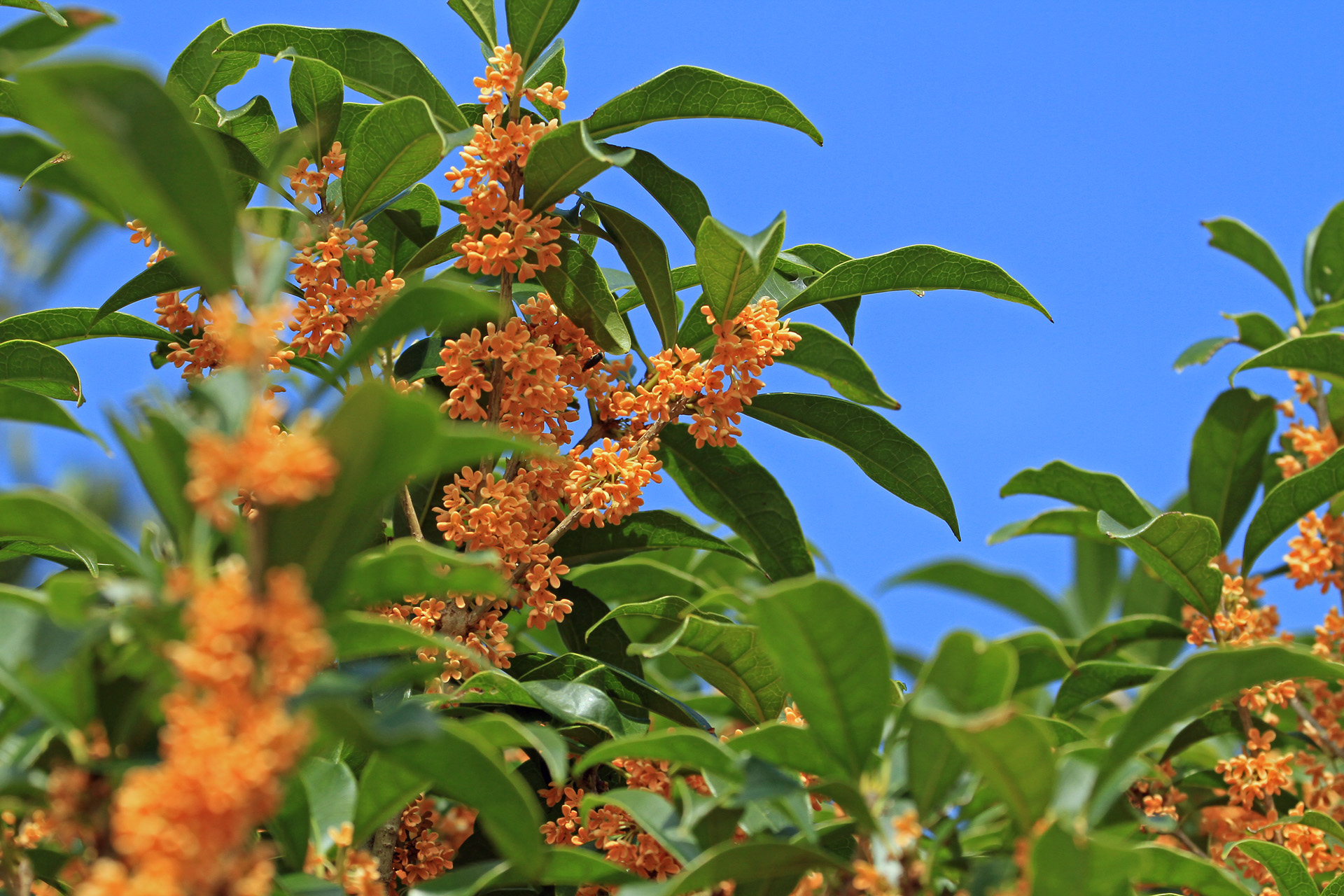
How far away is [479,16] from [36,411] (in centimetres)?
151

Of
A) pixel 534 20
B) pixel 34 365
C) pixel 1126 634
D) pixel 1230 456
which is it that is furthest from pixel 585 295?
pixel 1230 456

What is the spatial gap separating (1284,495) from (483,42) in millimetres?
2641

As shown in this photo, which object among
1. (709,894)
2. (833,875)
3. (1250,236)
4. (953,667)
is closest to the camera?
(953,667)

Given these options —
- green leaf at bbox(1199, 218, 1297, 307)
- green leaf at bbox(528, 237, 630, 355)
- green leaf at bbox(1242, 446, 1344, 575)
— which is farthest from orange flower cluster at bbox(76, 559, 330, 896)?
green leaf at bbox(1199, 218, 1297, 307)

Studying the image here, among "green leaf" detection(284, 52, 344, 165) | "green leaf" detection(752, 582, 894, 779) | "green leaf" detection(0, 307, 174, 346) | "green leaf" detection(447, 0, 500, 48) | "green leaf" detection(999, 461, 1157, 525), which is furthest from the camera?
"green leaf" detection(999, 461, 1157, 525)

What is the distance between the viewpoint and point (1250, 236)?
14.3 ft

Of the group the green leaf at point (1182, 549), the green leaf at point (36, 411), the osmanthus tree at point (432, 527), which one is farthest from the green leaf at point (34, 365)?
the green leaf at point (1182, 549)

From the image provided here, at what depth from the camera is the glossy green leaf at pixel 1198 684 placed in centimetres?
166

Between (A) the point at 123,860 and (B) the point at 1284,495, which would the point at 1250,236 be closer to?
(B) the point at 1284,495

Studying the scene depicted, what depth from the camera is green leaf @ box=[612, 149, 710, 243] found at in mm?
2791

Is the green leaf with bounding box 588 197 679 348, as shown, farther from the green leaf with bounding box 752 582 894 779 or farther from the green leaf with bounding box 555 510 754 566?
the green leaf with bounding box 752 582 894 779

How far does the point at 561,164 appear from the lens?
2.46 meters

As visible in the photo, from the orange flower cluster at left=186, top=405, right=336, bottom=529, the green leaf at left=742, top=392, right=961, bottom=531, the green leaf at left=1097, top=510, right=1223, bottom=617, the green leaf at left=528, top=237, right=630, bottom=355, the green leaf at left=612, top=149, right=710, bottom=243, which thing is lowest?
the orange flower cluster at left=186, top=405, right=336, bottom=529

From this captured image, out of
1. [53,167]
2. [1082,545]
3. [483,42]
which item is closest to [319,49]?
[483,42]
